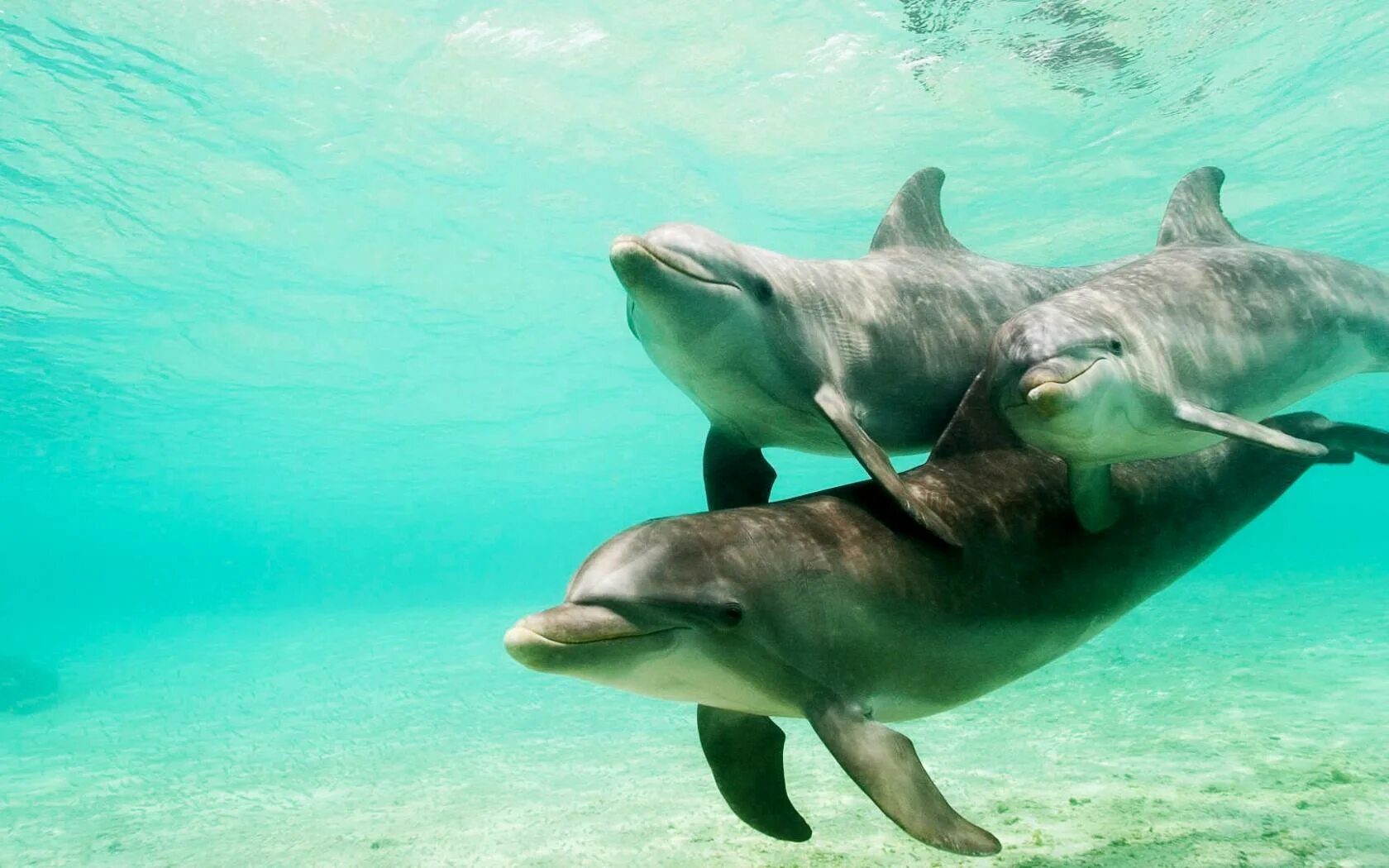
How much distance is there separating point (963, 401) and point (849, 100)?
51.3 feet

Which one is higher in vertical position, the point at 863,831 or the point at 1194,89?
the point at 1194,89

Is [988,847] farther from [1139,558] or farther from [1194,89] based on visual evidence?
[1194,89]

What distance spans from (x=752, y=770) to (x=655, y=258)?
2.49m

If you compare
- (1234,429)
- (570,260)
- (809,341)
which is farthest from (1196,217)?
(570,260)

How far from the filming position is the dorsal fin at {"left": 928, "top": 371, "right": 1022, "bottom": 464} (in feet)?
15.0

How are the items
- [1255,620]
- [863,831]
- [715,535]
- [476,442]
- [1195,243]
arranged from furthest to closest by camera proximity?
1. [476,442]
2. [1255,620]
3. [863,831]
4. [1195,243]
5. [715,535]

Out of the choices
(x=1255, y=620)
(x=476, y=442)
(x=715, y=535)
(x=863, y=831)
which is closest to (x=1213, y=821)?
(x=863, y=831)

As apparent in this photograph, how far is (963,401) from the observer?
461cm

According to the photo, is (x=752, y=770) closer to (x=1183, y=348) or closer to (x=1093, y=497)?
(x=1093, y=497)

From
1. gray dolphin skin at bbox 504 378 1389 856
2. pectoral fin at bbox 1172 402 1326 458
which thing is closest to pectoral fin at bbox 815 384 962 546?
gray dolphin skin at bbox 504 378 1389 856

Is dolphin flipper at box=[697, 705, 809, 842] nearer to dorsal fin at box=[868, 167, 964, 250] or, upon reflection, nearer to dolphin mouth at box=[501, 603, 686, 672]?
dolphin mouth at box=[501, 603, 686, 672]

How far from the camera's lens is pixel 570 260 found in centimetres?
2703

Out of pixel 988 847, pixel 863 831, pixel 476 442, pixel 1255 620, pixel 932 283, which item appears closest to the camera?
pixel 988 847

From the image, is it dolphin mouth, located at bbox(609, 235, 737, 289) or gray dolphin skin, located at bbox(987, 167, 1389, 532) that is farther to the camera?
dolphin mouth, located at bbox(609, 235, 737, 289)
